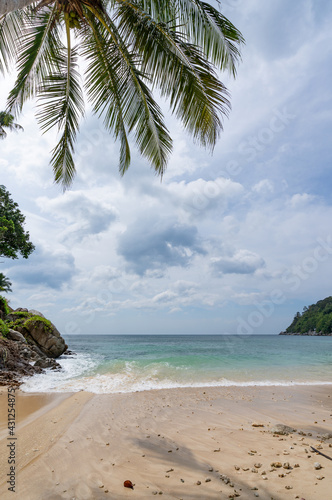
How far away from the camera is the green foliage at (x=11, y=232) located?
19.6m

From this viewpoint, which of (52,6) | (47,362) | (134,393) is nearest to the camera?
(52,6)

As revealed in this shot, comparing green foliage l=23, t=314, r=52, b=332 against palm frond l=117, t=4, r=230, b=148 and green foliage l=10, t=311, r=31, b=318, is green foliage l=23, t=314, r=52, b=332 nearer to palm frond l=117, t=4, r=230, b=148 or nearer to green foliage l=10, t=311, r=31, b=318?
green foliage l=10, t=311, r=31, b=318

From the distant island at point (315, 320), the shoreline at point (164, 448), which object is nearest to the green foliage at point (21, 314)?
the shoreline at point (164, 448)

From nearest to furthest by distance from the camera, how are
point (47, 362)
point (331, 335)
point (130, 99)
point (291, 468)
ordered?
point (291, 468)
point (130, 99)
point (47, 362)
point (331, 335)

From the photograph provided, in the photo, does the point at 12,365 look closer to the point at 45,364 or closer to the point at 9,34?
the point at 45,364

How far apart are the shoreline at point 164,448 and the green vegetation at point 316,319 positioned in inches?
4107

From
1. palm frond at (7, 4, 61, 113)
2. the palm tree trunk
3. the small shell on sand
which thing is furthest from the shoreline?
palm frond at (7, 4, 61, 113)

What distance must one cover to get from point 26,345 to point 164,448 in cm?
1167

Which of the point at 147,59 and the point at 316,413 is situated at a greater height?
the point at 147,59

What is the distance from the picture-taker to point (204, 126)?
5234mm

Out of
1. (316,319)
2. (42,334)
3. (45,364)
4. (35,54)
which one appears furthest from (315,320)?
(35,54)

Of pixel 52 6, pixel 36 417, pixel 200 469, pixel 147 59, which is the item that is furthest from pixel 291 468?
pixel 52 6

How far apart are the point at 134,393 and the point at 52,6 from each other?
10164 millimetres

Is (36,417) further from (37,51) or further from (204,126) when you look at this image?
(37,51)
